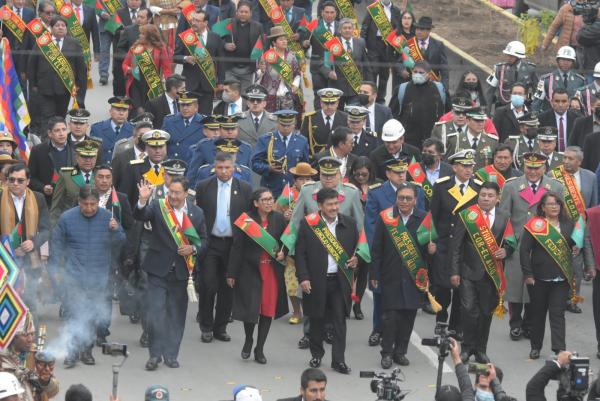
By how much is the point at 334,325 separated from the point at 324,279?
1.39 feet

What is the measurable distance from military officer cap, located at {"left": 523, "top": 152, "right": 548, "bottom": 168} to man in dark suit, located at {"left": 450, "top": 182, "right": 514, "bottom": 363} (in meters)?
1.03

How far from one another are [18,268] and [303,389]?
402 centimetres

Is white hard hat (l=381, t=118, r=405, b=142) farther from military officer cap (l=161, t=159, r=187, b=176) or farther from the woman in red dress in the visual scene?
military officer cap (l=161, t=159, r=187, b=176)

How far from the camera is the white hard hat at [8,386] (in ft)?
41.5

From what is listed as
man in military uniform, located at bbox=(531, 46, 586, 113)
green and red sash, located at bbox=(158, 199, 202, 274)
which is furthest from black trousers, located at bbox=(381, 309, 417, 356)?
man in military uniform, located at bbox=(531, 46, 586, 113)

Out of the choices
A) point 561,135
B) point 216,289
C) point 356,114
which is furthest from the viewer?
point 561,135

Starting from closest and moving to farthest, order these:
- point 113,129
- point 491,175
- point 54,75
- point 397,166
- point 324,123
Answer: point 397,166 < point 491,175 < point 113,129 < point 324,123 < point 54,75

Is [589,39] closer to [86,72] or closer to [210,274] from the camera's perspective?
[86,72]

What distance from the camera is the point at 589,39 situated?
82.5 ft

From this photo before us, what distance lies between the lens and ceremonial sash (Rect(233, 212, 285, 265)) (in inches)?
704

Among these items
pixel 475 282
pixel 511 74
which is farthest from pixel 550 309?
pixel 511 74

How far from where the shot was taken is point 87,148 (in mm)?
18938

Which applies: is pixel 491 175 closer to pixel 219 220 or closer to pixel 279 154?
pixel 279 154

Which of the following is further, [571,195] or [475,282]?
[571,195]
